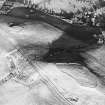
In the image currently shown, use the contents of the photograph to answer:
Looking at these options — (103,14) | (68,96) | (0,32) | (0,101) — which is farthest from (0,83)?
(103,14)

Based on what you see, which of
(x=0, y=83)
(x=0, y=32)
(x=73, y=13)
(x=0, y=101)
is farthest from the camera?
(x=73, y=13)

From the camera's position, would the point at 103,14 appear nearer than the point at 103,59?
No

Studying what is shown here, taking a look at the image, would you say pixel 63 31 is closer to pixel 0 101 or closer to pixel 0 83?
pixel 0 83

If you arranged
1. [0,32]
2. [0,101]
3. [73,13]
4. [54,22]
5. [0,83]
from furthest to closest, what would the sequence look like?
[73,13]
[54,22]
[0,32]
[0,83]
[0,101]

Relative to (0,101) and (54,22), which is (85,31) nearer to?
(54,22)

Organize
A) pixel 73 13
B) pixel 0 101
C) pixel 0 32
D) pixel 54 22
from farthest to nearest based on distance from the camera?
pixel 73 13 → pixel 54 22 → pixel 0 32 → pixel 0 101

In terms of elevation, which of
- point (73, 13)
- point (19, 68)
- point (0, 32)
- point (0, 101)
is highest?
point (73, 13)

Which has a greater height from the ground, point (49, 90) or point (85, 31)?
point (85, 31)

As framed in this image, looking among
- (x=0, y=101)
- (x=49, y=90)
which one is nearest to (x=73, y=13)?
(x=49, y=90)

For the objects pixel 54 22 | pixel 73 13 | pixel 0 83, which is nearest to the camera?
pixel 0 83
